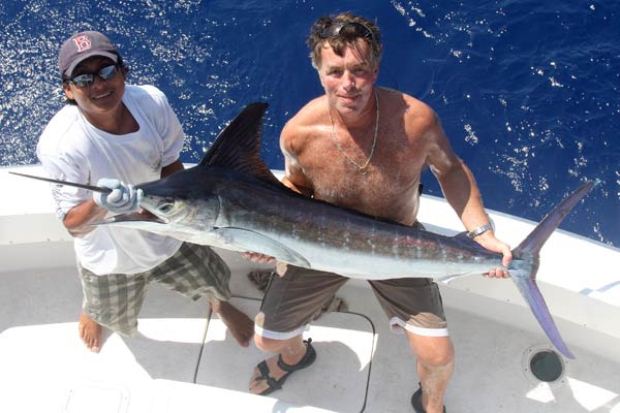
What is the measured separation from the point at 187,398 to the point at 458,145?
11.1 ft

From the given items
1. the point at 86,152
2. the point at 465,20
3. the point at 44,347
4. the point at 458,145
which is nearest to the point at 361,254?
the point at 86,152

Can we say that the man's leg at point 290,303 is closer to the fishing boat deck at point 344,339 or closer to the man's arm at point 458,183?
the fishing boat deck at point 344,339

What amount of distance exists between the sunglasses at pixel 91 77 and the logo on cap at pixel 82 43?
9 cm

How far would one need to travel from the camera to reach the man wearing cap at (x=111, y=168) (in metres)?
2.27

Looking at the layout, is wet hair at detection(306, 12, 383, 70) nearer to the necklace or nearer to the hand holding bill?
the necklace

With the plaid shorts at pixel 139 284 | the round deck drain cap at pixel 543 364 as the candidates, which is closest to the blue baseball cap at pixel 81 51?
the plaid shorts at pixel 139 284

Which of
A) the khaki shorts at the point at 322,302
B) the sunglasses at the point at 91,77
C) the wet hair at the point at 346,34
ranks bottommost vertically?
the khaki shorts at the point at 322,302

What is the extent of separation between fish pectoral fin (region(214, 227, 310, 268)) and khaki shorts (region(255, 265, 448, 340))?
46 centimetres

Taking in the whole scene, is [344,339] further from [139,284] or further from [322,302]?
[139,284]

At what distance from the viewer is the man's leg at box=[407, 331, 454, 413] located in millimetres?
2777

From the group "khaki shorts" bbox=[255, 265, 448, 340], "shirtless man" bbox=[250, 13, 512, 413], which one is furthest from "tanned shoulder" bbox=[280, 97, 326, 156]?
"khaki shorts" bbox=[255, 265, 448, 340]

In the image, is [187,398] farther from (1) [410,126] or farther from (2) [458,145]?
(2) [458,145]

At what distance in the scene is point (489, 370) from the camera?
3225mm

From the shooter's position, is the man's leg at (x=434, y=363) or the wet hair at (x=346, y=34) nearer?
the wet hair at (x=346, y=34)
